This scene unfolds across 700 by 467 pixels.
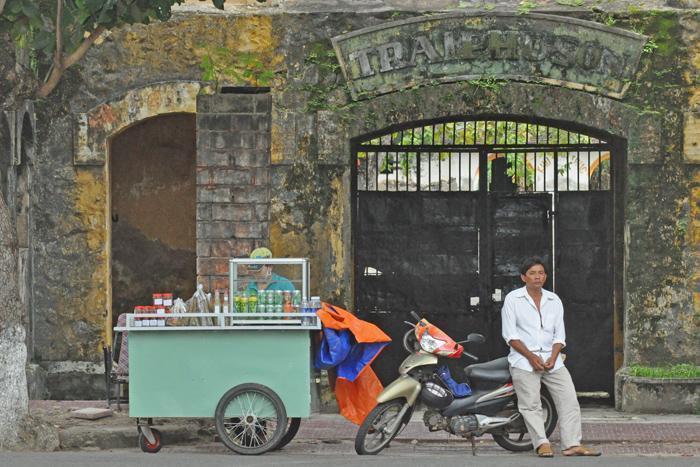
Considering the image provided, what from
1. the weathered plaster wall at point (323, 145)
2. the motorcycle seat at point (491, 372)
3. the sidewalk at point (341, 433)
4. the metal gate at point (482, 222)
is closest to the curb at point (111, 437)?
the sidewalk at point (341, 433)

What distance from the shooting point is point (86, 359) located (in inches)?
588

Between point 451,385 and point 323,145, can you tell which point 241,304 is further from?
point 323,145

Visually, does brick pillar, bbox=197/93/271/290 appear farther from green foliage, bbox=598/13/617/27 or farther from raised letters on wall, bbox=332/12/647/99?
green foliage, bbox=598/13/617/27

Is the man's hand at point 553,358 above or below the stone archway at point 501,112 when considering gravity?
below

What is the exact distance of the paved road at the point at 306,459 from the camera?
1063 centimetres

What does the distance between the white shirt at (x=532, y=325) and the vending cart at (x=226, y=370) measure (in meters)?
1.54

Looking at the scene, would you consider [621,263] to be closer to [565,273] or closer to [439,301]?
[565,273]

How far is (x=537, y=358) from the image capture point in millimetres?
11539

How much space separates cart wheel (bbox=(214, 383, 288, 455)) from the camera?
38.1 ft

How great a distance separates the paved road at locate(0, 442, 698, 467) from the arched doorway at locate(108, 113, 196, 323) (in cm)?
418

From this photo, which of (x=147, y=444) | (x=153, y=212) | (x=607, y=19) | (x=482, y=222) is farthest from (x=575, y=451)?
(x=153, y=212)

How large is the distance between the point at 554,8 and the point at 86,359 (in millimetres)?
5827

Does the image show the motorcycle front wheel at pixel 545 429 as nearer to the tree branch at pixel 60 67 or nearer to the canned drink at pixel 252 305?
the canned drink at pixel 252 305

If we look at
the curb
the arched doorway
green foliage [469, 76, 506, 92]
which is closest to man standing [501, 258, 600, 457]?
the curb
